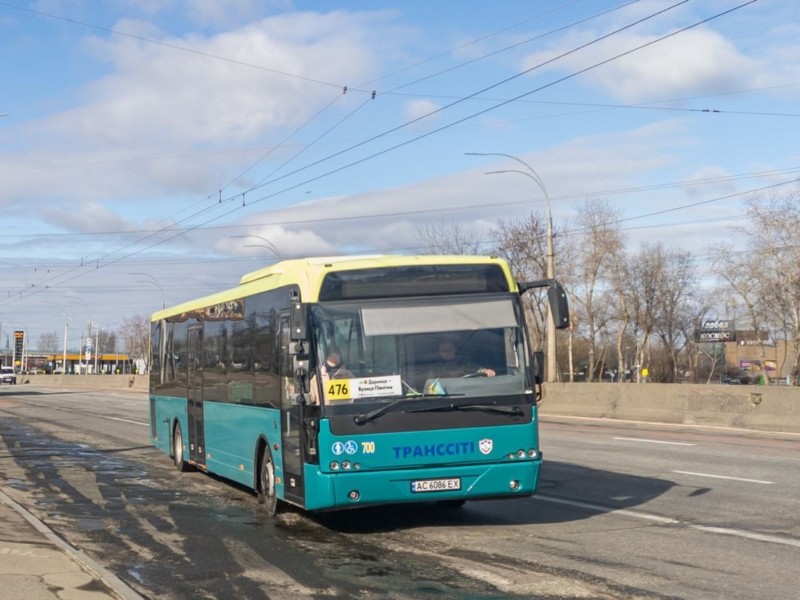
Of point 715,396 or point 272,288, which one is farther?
point 715,396

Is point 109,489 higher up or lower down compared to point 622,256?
lower down

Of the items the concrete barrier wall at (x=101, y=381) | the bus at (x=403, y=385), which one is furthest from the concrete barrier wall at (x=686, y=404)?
the concrete barrier wall at (x=101, y=381)

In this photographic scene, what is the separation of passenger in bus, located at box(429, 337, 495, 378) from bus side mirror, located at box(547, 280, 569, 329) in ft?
2.90

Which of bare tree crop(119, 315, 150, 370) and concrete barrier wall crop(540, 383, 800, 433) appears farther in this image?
bare tree crop(119, 315, 150, 370)

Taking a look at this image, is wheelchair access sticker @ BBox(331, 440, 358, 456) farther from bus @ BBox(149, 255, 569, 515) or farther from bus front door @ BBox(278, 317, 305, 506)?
bus front door @ BBox(278, 317, 305, 506)

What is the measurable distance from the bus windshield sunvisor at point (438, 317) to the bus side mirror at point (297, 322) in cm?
58

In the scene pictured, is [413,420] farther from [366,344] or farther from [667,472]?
[667,472]

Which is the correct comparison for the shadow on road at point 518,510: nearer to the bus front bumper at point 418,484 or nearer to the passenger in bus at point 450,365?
the bus front bumper at point 418,484

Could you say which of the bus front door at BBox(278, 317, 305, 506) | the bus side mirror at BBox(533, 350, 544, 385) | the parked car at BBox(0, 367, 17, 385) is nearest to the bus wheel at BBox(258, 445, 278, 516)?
the bus front door at BBox(278, 317, 305, 506)

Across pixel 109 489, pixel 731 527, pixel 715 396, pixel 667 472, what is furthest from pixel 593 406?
pixel 731 527

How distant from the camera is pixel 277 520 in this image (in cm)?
1159

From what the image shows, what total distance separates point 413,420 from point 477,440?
667 mm

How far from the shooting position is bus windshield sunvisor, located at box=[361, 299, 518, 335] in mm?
10375

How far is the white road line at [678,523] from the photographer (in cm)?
959
